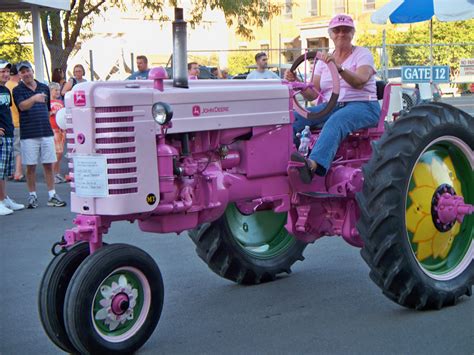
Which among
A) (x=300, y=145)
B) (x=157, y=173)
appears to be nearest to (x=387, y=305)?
(x=300, y=145)

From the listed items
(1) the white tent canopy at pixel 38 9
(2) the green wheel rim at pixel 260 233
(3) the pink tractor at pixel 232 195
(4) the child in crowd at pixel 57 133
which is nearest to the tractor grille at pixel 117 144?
(3) the pink tractor at pixel 232 195

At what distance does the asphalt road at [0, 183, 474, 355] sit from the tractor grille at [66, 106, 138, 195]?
1066 millimetres

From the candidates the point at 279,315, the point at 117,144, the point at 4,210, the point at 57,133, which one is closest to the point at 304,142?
the point at 279,315

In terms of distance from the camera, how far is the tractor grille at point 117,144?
438cm

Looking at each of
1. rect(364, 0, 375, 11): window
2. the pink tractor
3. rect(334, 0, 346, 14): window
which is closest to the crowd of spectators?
the pink tractor

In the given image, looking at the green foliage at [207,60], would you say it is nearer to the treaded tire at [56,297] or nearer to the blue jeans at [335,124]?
the blue jeans at [335,124]

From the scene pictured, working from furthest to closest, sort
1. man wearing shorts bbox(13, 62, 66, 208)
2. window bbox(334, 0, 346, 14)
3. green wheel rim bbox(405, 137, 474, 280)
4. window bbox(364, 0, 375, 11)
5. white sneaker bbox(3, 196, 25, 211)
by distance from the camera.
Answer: window bbox(334, 0, 346, 14) < window bbox(364, 0, 375, 11) < man wearing shorts bbox(13, 62, 66, 208) < white sneaker bbox(3, 196, 25, 211) < green wheel rim bbox(405, 137, 474, 280)

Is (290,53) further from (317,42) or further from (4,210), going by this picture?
(4,210)

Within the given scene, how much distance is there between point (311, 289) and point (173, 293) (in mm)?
1085

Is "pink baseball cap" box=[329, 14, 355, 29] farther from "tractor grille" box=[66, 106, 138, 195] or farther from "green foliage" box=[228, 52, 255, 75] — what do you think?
"green foliage" box=[228, 52, 255, 75]

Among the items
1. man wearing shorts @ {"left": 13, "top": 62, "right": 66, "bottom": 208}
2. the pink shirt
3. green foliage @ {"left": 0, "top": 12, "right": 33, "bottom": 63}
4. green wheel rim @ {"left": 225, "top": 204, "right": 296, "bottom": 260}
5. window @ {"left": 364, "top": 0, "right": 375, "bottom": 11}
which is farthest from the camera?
window @ {"left": 364, "top": 0, "right": 375, "bottom": 11}

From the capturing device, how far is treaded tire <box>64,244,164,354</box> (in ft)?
13.8

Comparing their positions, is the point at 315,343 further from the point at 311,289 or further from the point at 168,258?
the point at 168,258

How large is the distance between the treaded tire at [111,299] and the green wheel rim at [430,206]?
1924 mm
